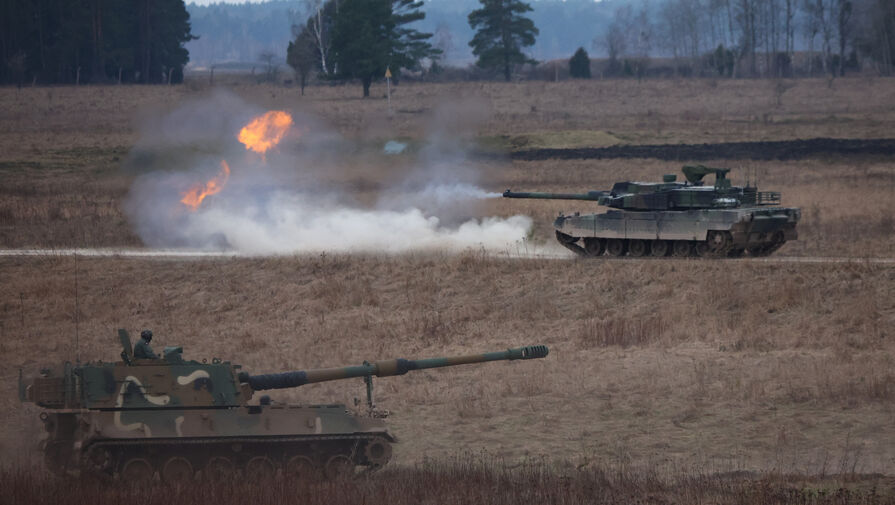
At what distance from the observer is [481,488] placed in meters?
13.7

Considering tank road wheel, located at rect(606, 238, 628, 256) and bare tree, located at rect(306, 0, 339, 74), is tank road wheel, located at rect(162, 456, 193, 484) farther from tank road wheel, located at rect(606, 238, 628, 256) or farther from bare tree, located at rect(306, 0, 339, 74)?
bare tree, located at rect(306, 0, 339, 74)

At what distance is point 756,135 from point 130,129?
30595mm

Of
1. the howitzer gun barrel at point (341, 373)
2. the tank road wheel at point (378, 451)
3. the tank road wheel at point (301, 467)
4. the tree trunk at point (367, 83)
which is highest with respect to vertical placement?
the tree trunk at point (367, 83)

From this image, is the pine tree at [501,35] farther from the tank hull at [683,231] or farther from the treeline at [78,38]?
the tank hull at [683,231]

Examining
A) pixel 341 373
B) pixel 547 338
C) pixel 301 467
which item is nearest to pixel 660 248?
pixel 547 338

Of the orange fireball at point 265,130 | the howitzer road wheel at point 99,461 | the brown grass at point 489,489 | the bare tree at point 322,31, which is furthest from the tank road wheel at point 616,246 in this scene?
the bare tree at point 322,31

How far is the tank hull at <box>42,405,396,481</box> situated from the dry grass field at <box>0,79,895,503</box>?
35.7 inches

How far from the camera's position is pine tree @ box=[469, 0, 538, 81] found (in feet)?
294

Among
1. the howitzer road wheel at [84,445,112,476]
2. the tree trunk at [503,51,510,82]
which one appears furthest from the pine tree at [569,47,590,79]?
the howitzer road wheel at [84,445,112,476]

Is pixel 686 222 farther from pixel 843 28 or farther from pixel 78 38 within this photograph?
pixel 843 28

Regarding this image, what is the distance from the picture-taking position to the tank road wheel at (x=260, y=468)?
1475 centimetres

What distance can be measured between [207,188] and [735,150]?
2551 centimetres

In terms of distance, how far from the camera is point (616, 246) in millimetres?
31281

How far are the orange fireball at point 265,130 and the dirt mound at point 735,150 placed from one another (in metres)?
18.9
